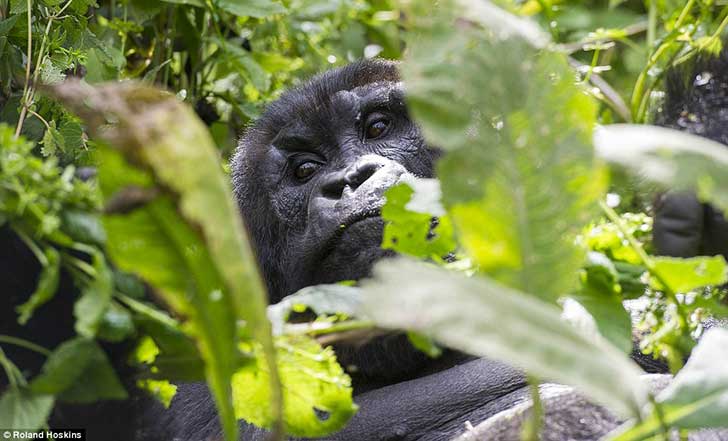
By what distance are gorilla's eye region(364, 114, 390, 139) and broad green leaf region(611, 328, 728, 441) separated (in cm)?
174

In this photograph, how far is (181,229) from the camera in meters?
0.92

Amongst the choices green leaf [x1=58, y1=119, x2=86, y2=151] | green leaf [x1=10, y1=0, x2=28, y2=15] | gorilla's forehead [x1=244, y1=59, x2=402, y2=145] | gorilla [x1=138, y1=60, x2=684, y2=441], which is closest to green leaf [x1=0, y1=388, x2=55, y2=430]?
gorilla [x1=138, y1=60, x2=684, y2=441]

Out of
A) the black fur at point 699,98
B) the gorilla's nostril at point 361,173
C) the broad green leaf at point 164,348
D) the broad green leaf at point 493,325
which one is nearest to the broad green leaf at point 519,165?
the broad green leaf at point 493,325

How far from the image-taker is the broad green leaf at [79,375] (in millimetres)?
979

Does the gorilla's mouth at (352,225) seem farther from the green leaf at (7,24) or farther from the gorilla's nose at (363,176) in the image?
the green leaf at (7,24)

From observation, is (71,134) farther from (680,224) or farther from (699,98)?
(699,98)

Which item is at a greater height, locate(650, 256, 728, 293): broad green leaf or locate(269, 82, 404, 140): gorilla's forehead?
locate(650, 256, 728, 293): broad green leaf

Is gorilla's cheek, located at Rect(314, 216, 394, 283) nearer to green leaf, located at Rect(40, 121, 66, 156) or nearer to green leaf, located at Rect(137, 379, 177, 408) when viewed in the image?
green leaf, located at Rect(40, 121, 66, 156)

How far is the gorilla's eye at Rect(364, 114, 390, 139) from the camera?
2.62m

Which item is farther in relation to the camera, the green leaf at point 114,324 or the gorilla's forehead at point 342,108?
the gorilla's forehead at point 342,108

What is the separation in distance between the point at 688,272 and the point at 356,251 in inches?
45.9

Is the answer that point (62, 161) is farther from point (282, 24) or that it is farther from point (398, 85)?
point (282, 24)

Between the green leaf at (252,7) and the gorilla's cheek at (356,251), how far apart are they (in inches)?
29.9

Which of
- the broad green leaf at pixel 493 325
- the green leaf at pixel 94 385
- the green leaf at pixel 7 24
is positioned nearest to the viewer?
the broad green leaf at pixel 493 325
